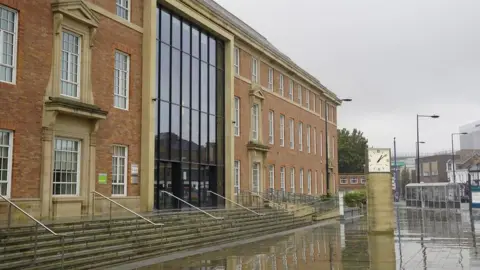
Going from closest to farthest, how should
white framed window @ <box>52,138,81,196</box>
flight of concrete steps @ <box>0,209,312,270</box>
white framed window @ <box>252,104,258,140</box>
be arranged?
flight of concrete steps @ <box>0,209,312,270</box> → white framed window @ <box>52,138,81,196</box> → white framed window @ <box>252,104,258,140</box>

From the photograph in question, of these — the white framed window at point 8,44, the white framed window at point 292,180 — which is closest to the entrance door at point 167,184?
the white framed window at point 8,44

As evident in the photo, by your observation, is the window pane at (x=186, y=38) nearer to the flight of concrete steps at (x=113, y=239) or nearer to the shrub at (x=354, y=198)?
the flight of concrete steps at (x=113, y=239)

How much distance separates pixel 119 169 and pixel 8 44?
671 cm

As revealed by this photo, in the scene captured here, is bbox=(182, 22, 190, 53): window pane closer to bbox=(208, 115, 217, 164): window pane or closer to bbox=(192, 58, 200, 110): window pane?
bbox=(192, 58, 200, 110): window pane

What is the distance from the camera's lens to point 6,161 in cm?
1545

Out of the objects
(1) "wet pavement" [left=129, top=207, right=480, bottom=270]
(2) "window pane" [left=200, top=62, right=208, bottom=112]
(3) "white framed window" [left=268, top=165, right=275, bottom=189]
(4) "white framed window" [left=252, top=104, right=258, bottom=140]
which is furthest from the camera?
(3) "white framed window" [left=268, top=165, right=275, bottom=189]

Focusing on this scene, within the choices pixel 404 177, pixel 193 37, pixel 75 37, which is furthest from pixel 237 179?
pixel 404 177

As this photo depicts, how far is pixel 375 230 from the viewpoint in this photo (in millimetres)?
23141

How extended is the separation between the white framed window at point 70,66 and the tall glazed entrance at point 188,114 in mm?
4928

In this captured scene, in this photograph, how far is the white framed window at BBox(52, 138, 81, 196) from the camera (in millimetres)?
17375

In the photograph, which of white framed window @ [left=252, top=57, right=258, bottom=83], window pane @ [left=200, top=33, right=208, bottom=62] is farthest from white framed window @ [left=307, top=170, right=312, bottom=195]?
window pane @ [left=200, top=33, right=208, bottom=62]

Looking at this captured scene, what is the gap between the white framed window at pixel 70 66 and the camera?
17938mm

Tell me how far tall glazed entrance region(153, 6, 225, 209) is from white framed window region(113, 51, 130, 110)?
188 cm

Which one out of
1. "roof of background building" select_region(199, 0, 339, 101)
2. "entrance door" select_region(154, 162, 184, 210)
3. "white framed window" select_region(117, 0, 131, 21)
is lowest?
"entrance door" select_region(154, 162, 184, 210)
